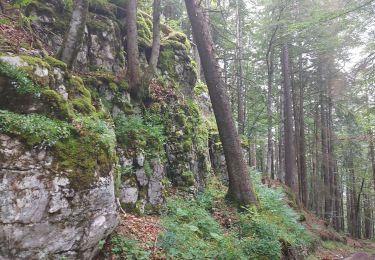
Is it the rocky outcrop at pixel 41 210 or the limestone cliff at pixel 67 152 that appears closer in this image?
the rocky outcrop at pixel 41 210

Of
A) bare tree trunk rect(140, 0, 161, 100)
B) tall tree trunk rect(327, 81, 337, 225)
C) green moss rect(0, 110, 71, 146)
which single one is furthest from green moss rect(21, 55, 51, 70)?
tall tree trunk rect(327, 81, 337, 225)

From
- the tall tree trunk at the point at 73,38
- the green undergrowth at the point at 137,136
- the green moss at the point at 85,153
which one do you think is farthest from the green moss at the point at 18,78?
the green undergrowth at the point at 137,136

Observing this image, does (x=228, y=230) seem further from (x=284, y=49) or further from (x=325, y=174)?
(x=325, y=174)

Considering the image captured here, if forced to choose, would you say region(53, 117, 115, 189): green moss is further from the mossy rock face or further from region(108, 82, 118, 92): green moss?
region(108, 82, 118, 92): green moss

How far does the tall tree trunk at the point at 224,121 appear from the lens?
9.13 meters

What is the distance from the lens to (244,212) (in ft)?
28.5

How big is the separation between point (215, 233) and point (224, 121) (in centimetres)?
328

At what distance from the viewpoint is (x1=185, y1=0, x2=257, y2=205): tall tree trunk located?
30.0ft

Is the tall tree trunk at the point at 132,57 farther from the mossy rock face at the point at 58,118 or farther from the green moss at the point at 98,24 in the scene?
the mossy rock face at the point at 58,118

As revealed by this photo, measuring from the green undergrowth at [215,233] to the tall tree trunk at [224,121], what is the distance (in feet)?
1.79

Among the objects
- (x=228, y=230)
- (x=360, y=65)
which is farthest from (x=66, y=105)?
(x=360, y=65)

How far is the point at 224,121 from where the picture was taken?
9250 millimetres

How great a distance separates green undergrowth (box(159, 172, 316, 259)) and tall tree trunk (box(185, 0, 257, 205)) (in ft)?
1.79

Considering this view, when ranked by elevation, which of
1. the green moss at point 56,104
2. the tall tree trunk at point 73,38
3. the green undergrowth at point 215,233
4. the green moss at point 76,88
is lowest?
the green undergrowth at point 215,233
